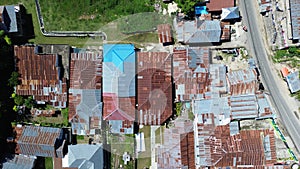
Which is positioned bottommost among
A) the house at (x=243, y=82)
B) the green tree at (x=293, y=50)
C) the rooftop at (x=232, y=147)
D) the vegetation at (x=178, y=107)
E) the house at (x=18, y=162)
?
the house at (x=18, y=162)

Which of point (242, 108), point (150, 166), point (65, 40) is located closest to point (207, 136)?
point (242, 108)

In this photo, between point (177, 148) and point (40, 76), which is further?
point (40, 76)

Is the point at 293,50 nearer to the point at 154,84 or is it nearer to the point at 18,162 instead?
the point at 154,84

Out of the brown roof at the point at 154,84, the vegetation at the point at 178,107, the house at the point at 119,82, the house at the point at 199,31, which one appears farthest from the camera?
the vegetation at the point at 178,107

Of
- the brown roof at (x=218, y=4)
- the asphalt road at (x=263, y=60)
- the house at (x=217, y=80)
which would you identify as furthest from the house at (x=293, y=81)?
the brown roof at (x=218, y=4)

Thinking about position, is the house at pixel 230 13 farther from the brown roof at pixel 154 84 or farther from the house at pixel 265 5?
the brown roof at pixel 154 84

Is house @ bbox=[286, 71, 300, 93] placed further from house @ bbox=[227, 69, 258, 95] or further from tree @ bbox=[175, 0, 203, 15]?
tree @ bbox=[175, 0, 203, 15]

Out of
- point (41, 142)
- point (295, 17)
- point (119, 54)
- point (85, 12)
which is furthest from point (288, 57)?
point (41, 142)
